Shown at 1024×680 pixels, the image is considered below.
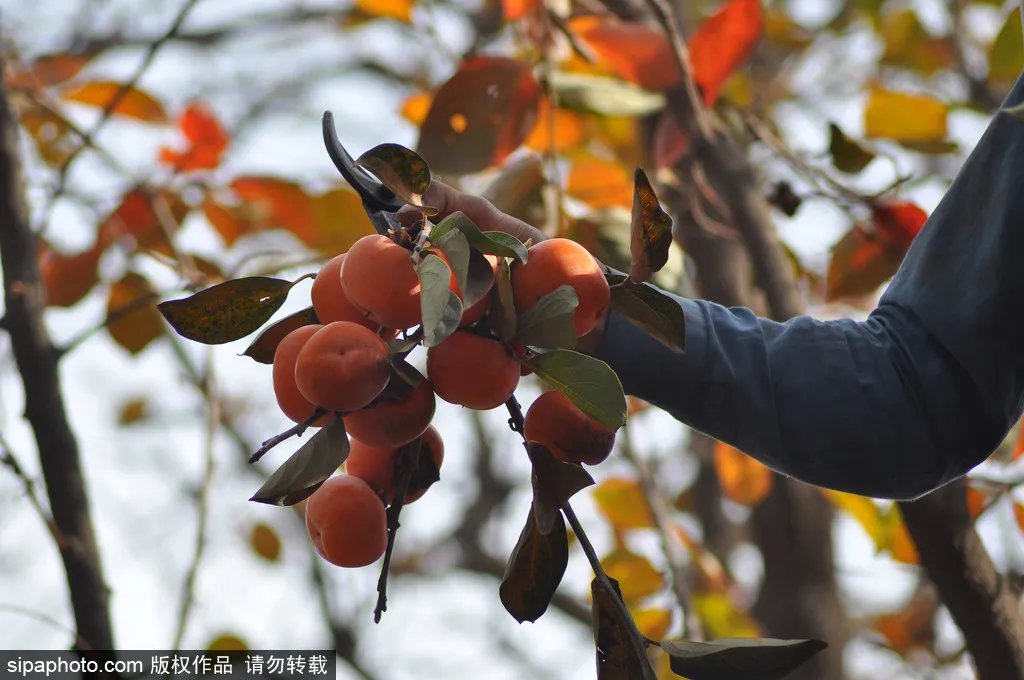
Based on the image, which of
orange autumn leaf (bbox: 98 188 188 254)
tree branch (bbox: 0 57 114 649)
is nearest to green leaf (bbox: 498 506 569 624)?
tree branch (bbox: 0 57 114 649)

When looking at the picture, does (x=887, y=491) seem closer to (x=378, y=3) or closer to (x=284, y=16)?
(x=378, y=3)

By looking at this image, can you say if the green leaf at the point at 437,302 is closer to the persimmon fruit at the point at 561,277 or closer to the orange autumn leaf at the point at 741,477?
the persimmon fruit at the point at 561,277

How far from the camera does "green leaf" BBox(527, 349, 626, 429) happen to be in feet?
2.16

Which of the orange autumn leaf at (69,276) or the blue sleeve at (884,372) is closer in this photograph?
the blue sleeve at (884,372)

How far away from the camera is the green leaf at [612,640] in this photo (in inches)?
29.7

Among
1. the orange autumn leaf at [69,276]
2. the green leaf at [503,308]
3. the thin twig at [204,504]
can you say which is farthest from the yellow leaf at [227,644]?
the green leaf at [503,308]

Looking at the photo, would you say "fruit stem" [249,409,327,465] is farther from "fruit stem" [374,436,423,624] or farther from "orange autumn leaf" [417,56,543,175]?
"orange autumn leaf" [417,56,543,175]

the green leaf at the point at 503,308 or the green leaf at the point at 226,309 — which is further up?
the green leaf at the point at 226,309

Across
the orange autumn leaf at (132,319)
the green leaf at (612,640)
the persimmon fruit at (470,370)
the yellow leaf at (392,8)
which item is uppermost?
the yellow leaf at (392,8)

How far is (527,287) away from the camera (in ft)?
2.35

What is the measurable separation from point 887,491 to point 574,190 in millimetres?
849

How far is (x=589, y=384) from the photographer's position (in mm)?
665

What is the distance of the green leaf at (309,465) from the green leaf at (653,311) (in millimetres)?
213

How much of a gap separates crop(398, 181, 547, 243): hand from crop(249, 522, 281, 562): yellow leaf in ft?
7.04
